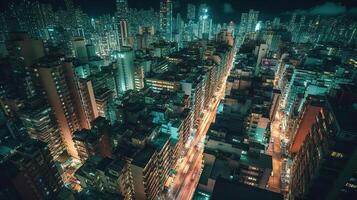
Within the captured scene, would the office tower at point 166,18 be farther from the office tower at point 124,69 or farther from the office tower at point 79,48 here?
the office tower at point 124,69

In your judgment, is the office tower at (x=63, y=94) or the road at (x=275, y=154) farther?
the office tower at (x=63, y=94)

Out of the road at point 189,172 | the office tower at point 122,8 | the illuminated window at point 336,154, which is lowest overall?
the road at point 189,172

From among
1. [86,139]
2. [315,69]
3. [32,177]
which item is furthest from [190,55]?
[32,177]

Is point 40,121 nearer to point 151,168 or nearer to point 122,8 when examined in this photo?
point 151,168

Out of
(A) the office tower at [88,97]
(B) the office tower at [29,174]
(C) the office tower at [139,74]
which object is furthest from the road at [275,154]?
(C) the office tower at [139,74]

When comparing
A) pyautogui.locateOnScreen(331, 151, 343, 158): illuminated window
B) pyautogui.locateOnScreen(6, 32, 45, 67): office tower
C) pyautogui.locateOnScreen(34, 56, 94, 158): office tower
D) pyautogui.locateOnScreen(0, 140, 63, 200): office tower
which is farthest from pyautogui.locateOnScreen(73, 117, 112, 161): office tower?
pyautogui.locateOnScreen(331, 151, 343, 158): illuminated window

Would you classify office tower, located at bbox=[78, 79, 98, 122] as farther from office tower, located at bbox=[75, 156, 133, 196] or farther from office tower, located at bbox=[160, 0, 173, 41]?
office tower, located at bbox=[160, 0, 173, 41]

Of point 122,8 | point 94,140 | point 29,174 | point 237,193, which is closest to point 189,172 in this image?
point 94,140

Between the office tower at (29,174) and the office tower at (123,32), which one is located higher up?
the office tower at (123,32)
